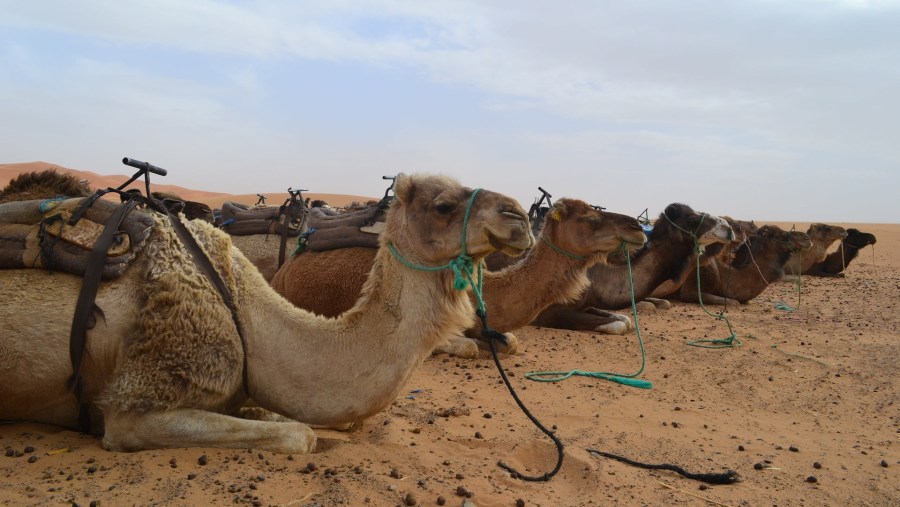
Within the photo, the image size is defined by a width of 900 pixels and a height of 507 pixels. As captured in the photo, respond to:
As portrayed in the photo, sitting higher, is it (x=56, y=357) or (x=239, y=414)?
(x=56, y=357)

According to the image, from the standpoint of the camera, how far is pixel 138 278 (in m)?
3.57

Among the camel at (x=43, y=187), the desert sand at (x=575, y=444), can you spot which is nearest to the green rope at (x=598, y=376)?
the desert sand at (x=575, y=444)

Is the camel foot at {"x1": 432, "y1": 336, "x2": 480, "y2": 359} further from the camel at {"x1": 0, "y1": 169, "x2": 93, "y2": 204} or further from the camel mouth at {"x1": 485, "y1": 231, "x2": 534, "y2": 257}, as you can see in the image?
the camel at {"x1": 0, "y1": 169, "x2": 93, "y2": 204}

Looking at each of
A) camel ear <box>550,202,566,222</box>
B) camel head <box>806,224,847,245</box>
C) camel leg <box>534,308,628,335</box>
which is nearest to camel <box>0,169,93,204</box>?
camel ear <box>550,202,566,222</box>

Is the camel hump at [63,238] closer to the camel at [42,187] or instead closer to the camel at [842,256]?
the camel at [42,187]

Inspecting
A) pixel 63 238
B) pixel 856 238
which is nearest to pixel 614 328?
pixel 63 238

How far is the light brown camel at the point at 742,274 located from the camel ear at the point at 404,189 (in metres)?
9.00

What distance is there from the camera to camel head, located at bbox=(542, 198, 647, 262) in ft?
22.6

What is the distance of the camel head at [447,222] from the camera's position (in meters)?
3.63

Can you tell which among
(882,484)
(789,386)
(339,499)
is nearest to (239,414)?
(339,499)

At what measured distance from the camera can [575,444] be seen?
→ 4.39 meters

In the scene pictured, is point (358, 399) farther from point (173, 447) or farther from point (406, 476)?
point (173, 447)

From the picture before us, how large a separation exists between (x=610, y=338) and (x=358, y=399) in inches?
223

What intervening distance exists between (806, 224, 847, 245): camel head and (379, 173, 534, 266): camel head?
1394 cm
